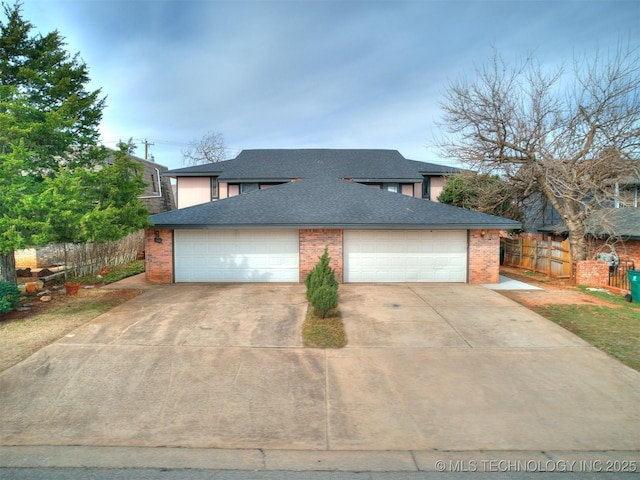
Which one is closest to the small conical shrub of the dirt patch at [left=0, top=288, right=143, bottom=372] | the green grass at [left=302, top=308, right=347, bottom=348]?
the green grass at [left=302, top=308, right=347, bottom=348]

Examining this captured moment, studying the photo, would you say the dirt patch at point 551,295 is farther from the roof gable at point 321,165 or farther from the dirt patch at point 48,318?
the dirt patch at point 48,318

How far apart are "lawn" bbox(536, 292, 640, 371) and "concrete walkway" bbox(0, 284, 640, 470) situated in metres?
0.45

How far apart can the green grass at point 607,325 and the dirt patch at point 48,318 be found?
36.7ft

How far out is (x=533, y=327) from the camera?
28.0 feet

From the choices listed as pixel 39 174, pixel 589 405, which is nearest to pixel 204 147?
pixel 39 174

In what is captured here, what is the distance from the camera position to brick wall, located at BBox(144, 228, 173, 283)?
13.6 meters

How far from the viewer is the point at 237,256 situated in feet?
45.1

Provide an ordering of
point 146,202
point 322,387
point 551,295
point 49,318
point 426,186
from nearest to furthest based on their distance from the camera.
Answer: point 322,387, point 49,318, point 551,295, point 426,186, point 146,202

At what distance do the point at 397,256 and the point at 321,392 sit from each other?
8761 millimetres

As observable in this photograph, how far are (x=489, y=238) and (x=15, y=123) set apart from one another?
589 inches

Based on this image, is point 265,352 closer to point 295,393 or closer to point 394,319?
point 295,393

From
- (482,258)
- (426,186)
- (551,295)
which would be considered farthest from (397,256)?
(426,186)

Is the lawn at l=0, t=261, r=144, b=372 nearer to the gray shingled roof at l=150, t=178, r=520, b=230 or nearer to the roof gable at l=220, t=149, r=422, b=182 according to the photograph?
the gray shingled roof at l=150, t=178, r=520, b=230

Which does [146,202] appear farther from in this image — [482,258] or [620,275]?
[620,275]
